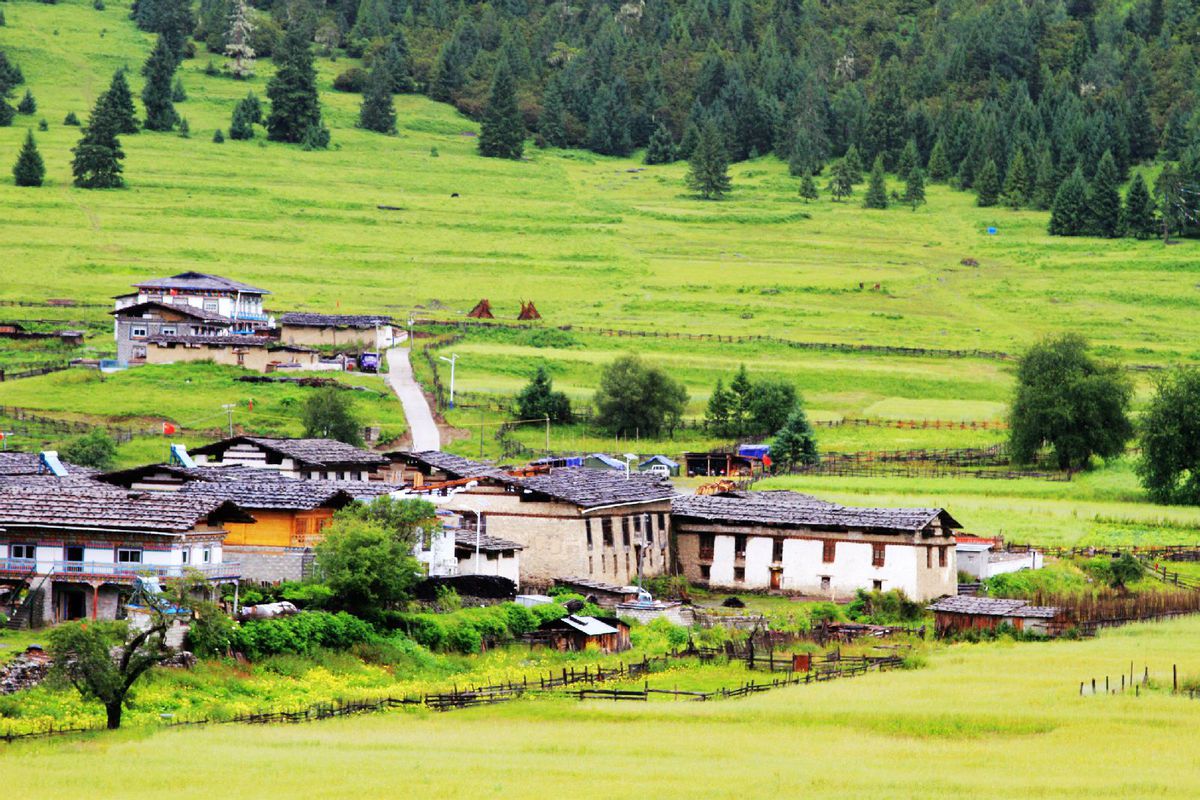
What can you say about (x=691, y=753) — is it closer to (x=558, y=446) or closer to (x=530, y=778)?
(x=530, y=778)

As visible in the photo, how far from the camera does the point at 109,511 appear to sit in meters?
50.3

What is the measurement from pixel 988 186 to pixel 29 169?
8987 centimetres

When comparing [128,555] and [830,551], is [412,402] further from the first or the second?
[128,555]

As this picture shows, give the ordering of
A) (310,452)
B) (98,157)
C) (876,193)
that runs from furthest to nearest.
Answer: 1. (876,193)
2. (98,157)
3. (310,452)

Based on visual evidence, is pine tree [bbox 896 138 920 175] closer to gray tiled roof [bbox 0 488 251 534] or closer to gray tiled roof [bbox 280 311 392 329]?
gray tiled roof [bbox 280 311 392 329]

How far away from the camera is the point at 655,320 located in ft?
438

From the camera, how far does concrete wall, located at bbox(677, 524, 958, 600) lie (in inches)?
2554

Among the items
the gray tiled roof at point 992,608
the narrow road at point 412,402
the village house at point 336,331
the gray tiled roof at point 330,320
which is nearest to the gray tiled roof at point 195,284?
the gray tiled roof at point 330,320

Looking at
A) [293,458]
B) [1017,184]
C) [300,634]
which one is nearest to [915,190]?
[1017,184]

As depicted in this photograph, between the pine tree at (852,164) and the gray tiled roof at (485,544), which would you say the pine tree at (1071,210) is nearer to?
the pine tree at (852,164)

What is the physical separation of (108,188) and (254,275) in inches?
1373

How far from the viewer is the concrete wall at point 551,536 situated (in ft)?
212

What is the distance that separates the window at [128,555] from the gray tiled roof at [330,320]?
212ft

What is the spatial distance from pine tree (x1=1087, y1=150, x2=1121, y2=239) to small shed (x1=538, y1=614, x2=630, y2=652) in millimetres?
A: 127788
